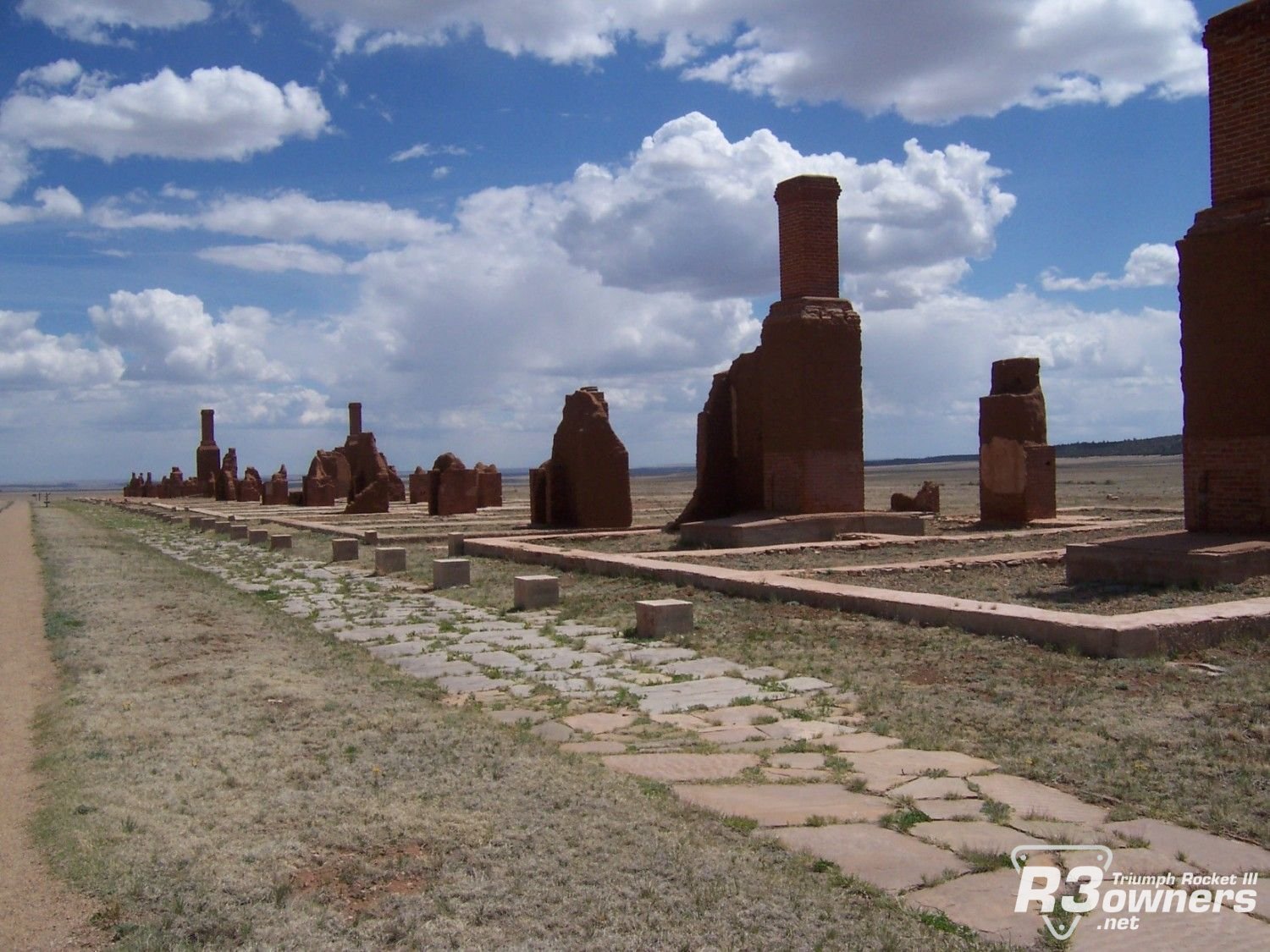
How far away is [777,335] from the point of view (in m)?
16.2

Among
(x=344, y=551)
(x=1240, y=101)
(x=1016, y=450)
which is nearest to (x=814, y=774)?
(x=1240, y=101)

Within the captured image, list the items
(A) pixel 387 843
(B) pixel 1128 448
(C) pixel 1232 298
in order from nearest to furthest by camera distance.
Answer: (A) pixel 387 843 → (C) pixel 1232 298 → (B) pixel 1128 448

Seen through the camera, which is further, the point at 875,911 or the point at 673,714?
the point at 673,714

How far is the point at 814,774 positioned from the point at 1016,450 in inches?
578

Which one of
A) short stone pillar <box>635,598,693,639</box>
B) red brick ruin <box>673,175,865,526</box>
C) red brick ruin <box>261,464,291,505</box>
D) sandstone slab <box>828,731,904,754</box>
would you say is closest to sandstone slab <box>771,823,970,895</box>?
sandstone slab <box>828,731,904,754</box>

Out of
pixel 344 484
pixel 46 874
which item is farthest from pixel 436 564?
pixel 344 484

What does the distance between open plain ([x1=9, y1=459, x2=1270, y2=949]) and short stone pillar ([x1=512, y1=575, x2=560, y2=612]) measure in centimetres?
73

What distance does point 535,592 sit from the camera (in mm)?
10516

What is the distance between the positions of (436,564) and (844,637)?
6332mm

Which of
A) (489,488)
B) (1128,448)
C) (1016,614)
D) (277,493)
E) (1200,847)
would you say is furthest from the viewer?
(1128,448)

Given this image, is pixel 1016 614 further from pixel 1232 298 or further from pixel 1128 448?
pixel 1128 448

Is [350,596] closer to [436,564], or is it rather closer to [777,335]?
[436,564]

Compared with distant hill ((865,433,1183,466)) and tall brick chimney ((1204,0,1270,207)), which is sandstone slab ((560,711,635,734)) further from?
distant hill ((865,433,1183,466))

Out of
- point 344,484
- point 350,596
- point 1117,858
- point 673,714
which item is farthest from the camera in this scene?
point 344,484
